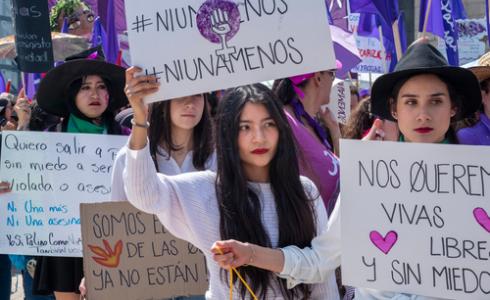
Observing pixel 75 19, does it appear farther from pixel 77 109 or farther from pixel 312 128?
pixel 312 128

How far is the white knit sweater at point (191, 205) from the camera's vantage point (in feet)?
10.4

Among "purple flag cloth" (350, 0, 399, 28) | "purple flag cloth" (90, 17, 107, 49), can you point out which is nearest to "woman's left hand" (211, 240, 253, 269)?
"purple flag cloth" (90, 17, 107, 49)

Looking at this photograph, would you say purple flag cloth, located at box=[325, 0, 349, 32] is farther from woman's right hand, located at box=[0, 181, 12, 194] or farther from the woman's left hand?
the woman's left hand

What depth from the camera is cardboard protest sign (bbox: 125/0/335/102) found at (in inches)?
132

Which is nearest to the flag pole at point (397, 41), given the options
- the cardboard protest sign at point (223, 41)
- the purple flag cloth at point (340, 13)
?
the purple flag cloth at point (340, 13)

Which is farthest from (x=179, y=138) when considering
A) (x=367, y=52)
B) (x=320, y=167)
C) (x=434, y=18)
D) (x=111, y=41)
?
(x=367, y=52)

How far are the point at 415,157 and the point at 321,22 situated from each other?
0.67 meters

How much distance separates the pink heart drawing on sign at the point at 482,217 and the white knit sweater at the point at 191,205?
25.7 inches

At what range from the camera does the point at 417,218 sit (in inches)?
120

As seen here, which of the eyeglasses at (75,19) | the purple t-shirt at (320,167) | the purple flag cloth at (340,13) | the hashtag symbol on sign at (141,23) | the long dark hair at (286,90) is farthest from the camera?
the purple flag cloth at (340,13)

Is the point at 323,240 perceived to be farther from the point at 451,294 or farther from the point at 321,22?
the point at 321,22

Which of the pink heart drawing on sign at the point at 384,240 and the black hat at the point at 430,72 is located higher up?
the black hat at the point at 430,72

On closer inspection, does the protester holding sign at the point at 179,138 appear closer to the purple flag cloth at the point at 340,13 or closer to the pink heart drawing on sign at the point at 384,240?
the pink heart drawing on sign at the point at 384,240

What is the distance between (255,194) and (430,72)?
0.82m
